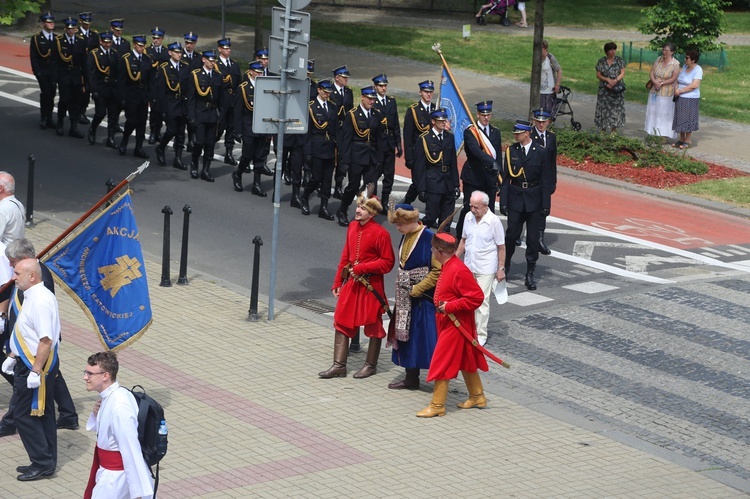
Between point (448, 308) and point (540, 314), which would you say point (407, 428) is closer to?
point (448, 308)

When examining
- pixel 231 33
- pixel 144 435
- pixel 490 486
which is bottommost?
pixel 490 486

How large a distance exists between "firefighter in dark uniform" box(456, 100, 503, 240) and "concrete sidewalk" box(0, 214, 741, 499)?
4.11m

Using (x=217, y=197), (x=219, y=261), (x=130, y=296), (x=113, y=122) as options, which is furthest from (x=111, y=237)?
(x=113, y=122)

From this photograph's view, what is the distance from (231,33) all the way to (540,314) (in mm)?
22229

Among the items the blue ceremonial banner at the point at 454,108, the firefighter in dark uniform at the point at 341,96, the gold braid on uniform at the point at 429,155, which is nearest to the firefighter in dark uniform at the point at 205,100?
the firefighter in dark uniform at the point at 341,96

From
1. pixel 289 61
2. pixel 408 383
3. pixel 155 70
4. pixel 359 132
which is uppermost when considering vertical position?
pixel 289 61

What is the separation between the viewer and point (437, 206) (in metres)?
17.4

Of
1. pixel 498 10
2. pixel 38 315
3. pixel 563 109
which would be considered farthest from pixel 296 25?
pixel 498 10

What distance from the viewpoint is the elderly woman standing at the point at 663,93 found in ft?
83.6

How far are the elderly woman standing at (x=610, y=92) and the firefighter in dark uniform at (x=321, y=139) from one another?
832 centimetres

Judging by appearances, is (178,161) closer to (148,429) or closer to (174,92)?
(174,92)

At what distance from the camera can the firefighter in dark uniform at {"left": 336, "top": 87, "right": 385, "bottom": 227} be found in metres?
18.6

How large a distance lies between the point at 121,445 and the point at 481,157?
9.83 meters

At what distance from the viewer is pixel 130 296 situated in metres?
11.6
